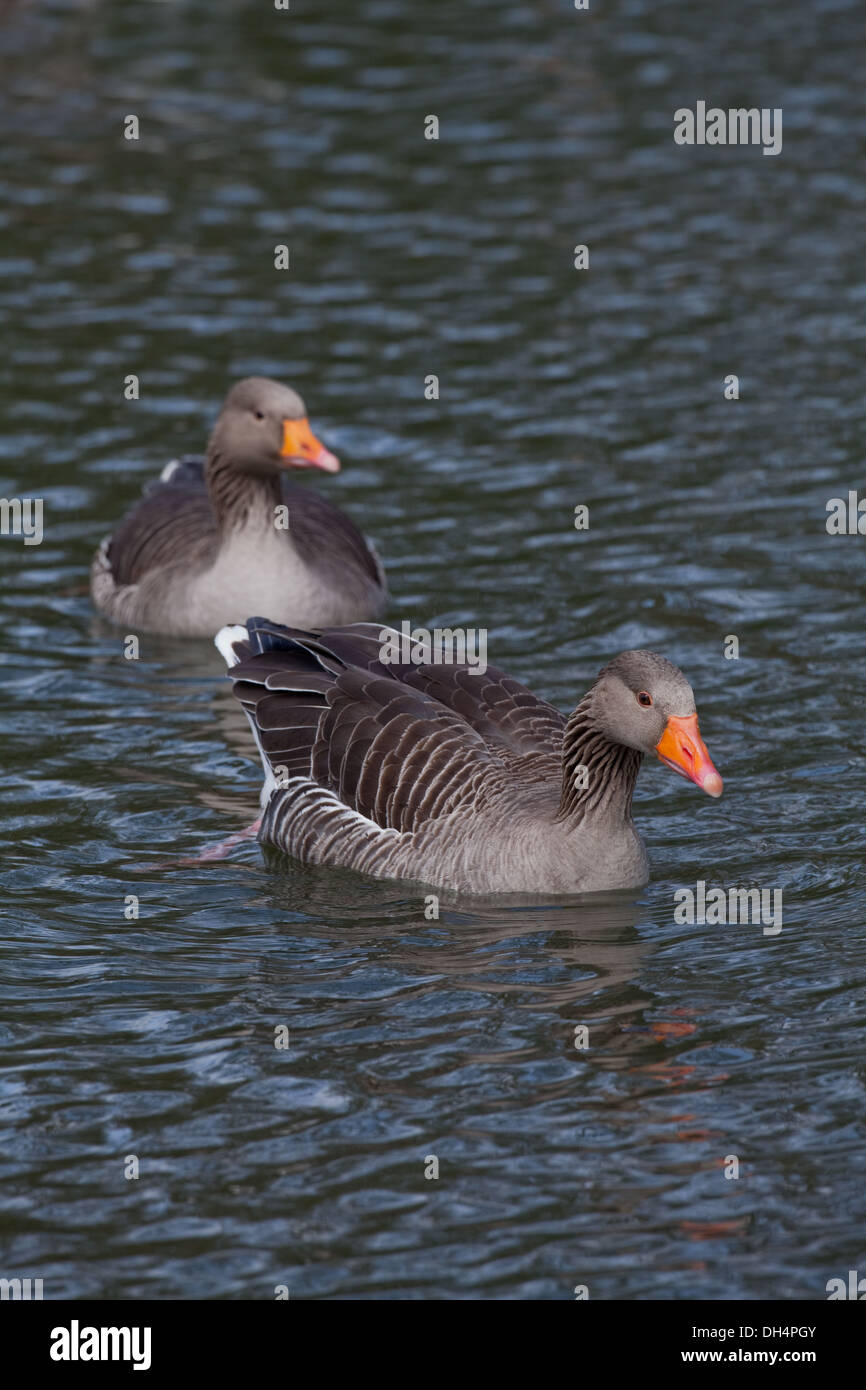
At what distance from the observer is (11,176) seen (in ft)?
83.7

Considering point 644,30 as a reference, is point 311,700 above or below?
below

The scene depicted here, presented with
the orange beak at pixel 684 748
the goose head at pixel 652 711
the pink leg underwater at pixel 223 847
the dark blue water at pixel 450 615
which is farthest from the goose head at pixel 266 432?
the orange beak at pixel 684 748

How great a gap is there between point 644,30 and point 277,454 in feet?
53.2

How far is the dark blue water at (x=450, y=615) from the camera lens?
9336mm

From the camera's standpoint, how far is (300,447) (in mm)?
16109

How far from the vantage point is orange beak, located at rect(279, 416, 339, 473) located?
632 inches

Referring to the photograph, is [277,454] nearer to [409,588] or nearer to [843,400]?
[409,588]

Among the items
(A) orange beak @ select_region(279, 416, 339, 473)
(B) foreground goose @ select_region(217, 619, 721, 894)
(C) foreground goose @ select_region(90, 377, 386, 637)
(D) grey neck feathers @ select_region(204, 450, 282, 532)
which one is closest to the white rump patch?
(B) foreground goose @ select_region(217, 619, 721, 894)

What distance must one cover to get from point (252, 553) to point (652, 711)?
5.84 m

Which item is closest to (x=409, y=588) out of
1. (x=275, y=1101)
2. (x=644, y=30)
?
(x=275, y=1101)

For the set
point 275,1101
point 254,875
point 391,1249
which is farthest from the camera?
point 254,875

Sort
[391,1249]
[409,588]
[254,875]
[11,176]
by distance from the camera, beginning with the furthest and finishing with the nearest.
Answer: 1. [11,176]
2. [409,588]
3. [254,875]
4. [391,1249]

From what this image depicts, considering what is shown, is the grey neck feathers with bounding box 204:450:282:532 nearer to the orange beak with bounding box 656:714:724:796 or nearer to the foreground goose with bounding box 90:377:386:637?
the foreground goose with bounding box 90:377:386:637

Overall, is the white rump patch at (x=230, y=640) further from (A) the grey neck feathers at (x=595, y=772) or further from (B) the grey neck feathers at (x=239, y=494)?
(A) the grey neck feathers at (x=595, y=772)
